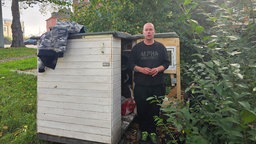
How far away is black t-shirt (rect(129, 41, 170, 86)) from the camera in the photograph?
3.16m

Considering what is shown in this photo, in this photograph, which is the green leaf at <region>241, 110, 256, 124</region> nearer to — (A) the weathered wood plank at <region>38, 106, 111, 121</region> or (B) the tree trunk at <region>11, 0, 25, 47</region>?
(A) the weathered wood plank at <region>38, 106, 111, 121</region>

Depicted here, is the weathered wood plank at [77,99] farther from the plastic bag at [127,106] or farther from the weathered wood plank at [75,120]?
the plastic bag at [127,106]

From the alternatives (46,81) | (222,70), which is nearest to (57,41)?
(46,81)

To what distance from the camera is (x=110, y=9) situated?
5094 mm

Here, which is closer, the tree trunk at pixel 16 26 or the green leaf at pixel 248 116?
the green leaf at pixel 248 116

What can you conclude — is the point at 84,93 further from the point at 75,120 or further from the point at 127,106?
the point at 127,106

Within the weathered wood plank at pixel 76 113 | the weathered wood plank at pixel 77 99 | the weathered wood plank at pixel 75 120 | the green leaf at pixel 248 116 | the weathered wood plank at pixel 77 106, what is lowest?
the weathered wood plank at pixel 75 120

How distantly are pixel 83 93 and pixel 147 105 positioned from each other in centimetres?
93

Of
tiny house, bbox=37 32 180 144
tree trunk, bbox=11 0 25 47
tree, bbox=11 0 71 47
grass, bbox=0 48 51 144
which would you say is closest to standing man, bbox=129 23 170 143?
tiny house, bbox=37 32 180 144

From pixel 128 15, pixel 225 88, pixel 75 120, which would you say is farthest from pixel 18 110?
pixel 225 88

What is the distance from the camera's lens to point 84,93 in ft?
9.73

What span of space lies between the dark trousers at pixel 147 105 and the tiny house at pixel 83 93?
317 millimetres

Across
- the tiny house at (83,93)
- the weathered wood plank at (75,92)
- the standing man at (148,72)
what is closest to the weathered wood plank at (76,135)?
the tiny house at (83,93)

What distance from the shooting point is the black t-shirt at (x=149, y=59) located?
10.4ft
